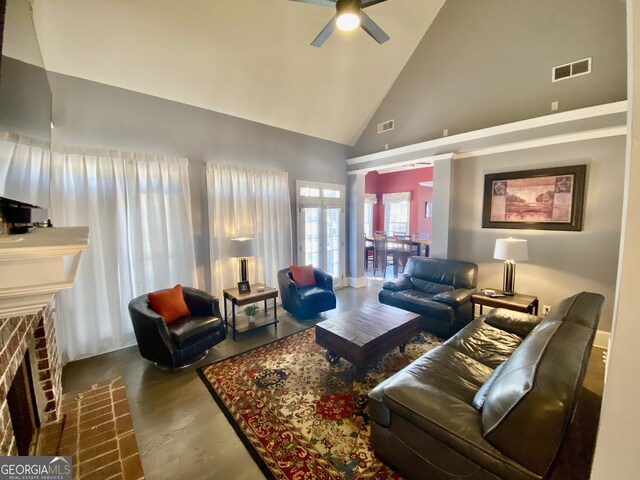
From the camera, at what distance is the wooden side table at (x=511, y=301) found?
3.21 meters

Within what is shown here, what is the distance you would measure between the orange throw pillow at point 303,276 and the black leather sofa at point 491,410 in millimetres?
2359

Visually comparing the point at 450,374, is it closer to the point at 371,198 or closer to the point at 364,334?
the point at 364,334

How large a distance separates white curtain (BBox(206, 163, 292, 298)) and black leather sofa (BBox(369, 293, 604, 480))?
2939 millimetres

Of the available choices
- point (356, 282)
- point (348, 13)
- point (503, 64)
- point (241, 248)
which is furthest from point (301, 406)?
point (503, 64)

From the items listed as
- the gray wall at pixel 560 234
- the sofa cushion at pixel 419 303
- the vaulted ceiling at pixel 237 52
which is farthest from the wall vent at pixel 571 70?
the sofa cushion at pixel 419 303

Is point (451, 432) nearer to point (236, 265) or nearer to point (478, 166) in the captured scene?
point (236, 265)

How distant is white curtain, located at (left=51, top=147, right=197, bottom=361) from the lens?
283 cm

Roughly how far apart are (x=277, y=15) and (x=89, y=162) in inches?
108

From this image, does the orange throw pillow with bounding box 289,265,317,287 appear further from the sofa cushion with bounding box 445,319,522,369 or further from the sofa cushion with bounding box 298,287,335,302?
the sofa cushion with bounding box 445,319,522,369

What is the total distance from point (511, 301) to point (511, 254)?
0.59 meters

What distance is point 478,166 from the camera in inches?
159

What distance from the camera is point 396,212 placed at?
8.78 meters

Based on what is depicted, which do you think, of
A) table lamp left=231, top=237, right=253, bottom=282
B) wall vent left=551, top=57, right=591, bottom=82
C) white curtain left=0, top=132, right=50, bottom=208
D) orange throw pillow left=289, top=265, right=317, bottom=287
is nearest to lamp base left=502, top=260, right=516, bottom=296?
wall vent left=551, top=57, right=591, bottom=82

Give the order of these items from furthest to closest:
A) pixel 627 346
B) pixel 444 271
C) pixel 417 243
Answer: pixel 417 243, pixel 444 271, pixel 627 346
